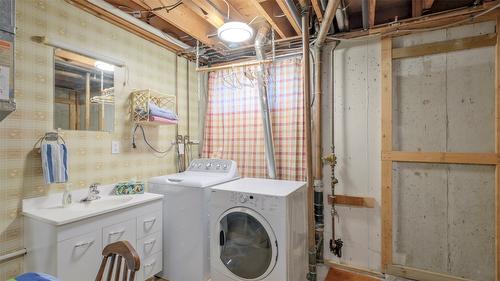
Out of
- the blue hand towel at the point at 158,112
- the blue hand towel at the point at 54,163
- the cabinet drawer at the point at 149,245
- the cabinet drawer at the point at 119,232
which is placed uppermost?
the blue hand towel at the point at 158,112

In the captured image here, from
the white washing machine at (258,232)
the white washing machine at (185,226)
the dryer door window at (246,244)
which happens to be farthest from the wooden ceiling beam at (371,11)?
the white washing machine at (185,226)

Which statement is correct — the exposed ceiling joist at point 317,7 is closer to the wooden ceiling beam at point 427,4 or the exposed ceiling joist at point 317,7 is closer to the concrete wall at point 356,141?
the concrete wall at point 356,141

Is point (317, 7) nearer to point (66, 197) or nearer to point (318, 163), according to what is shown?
point (318, 163)

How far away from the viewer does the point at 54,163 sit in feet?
5.88

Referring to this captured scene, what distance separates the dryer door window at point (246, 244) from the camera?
1942 millimetres

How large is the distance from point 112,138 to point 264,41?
1738mm

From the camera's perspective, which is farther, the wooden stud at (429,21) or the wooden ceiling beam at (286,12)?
the wooden stud at (429,21)

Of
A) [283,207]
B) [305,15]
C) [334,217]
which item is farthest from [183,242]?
[305,15]

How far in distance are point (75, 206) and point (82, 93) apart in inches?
35.9

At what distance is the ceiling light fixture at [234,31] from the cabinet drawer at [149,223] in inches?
64.7

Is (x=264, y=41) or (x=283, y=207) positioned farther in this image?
(x=264, y=41)

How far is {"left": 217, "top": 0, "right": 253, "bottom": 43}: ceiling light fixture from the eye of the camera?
1947mm

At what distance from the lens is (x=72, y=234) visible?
166 centimetres

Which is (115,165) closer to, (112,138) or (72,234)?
(112,138)
